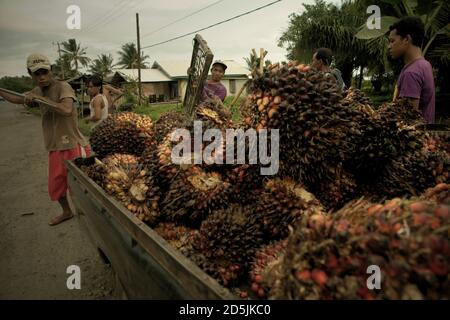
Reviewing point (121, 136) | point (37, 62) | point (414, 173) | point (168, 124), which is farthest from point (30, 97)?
point (414, 173)

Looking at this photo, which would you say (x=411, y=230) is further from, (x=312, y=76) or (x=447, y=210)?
(x=312, y=76)

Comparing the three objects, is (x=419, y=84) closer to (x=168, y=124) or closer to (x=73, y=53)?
(x=168, y=124)

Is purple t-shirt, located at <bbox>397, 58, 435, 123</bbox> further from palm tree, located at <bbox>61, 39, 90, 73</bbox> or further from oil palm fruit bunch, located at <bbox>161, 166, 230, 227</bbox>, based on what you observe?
palm tree, located at <bbox>61, 39, 90, 73</bbox>

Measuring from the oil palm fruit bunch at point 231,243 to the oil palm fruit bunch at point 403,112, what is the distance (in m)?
1.05

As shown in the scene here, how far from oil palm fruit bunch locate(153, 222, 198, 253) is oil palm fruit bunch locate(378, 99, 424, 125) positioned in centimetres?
137

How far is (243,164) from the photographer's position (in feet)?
6.53

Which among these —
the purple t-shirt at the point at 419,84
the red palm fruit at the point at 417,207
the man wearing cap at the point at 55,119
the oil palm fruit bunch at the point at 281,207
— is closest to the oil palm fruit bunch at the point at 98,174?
the oil palm fruit bunch at the point at 281,207

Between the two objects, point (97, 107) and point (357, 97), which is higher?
point (97, 107)

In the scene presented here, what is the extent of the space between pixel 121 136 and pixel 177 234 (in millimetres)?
1528

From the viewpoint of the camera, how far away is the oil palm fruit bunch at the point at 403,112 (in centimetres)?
189

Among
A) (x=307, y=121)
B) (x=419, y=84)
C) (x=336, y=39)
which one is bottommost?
(x=307, y=121)

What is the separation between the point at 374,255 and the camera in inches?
36.4

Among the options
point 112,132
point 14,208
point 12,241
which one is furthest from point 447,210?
point 14,208

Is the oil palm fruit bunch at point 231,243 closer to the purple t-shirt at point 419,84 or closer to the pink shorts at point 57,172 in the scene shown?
the purple t-shirt at point 419,84
